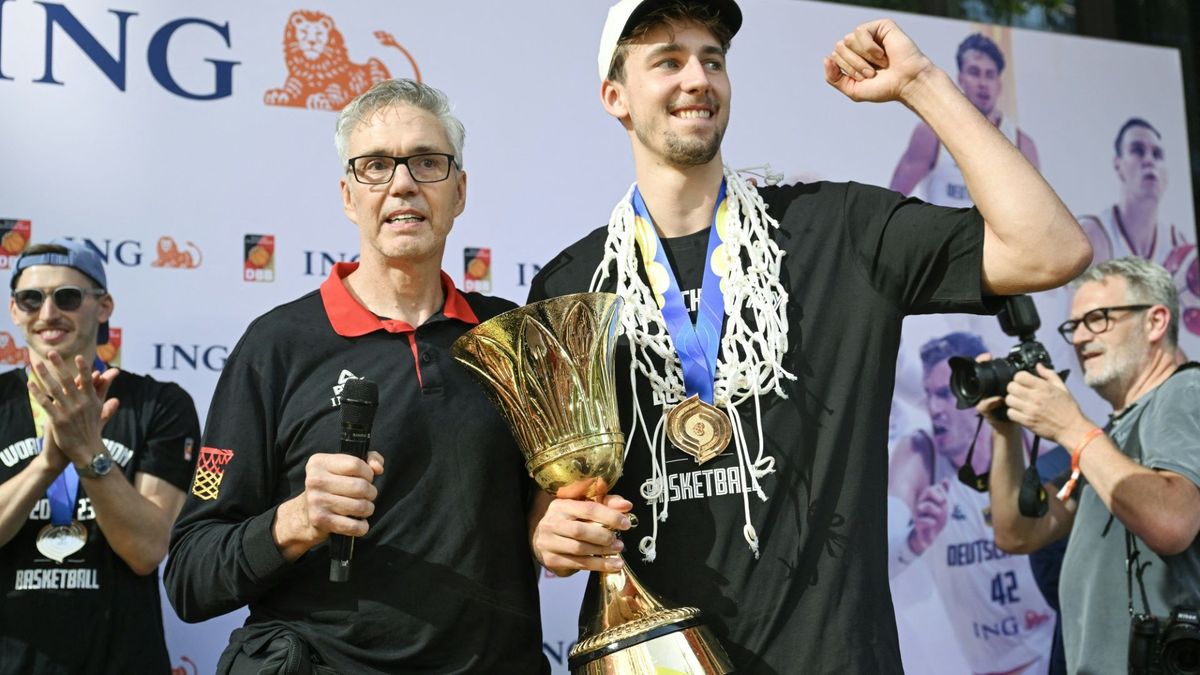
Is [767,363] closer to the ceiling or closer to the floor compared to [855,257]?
closer to the floor

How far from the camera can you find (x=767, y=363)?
8.02ft

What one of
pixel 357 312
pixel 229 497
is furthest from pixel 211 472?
pixel 357 312

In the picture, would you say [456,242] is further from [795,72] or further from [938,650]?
[938,650]

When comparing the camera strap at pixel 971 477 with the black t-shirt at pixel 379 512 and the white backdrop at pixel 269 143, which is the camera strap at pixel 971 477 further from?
the black t-shirt at pixel 379 512

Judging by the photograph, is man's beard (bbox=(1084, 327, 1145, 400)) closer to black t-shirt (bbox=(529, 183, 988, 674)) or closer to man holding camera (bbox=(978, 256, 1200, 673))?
man holding camera (bbox=(978, 256, 1200, 673))

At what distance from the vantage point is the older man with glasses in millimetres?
2395

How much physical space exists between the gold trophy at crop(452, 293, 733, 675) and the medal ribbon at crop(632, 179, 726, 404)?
0.19 m

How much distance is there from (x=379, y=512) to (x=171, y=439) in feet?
5.64

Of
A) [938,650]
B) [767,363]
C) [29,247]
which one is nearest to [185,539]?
[767,363]

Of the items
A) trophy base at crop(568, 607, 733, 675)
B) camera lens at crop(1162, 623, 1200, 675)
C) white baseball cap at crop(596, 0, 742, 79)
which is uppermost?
white baseball cap at crop(596, 0, 742, 79)

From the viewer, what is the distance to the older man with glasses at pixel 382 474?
239 centimetres

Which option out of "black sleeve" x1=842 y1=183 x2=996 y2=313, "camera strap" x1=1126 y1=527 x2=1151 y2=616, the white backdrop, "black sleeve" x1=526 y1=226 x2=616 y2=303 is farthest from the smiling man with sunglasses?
"camera strap" x1=1126 y1=527 x2=1151 y2=616

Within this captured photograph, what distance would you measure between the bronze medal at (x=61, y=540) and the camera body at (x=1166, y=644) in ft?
10.6

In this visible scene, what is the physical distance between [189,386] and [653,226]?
2139mm
